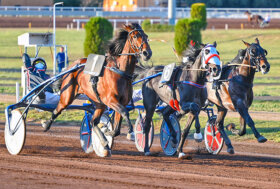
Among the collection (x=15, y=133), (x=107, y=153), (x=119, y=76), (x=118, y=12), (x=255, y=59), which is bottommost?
(x=107, y=153)

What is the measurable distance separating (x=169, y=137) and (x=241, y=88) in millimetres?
1323

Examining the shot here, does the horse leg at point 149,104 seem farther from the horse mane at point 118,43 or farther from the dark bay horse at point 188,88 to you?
the horse mane at point 118,43

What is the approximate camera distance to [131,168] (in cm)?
740

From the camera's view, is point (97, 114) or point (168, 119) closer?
point (97, 114)

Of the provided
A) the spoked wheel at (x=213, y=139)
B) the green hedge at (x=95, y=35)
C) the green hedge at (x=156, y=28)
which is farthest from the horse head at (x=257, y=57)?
the green hedge at (x=156, y=28)

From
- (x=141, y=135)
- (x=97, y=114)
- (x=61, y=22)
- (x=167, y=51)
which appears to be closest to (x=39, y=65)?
(x=141, y=135)

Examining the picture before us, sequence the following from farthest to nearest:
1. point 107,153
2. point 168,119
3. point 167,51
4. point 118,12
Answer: point 118,12, point 167,51, point 168,119, point 107,153

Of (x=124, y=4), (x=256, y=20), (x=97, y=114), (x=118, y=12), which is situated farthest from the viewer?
(x=124, y=4)

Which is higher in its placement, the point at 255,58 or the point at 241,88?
the point at 255,58

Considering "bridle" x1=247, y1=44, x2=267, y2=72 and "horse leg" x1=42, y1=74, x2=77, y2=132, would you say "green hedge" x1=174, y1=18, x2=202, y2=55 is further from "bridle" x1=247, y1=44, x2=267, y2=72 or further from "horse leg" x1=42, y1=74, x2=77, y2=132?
"horse leg" x1=42, y1=74, x2=77, y2=132

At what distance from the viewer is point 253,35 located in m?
33.8

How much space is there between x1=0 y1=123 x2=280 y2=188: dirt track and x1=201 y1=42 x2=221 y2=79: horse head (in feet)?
4.11

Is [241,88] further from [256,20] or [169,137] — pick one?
[256,20]

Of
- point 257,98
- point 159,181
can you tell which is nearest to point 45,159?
point 159,181
